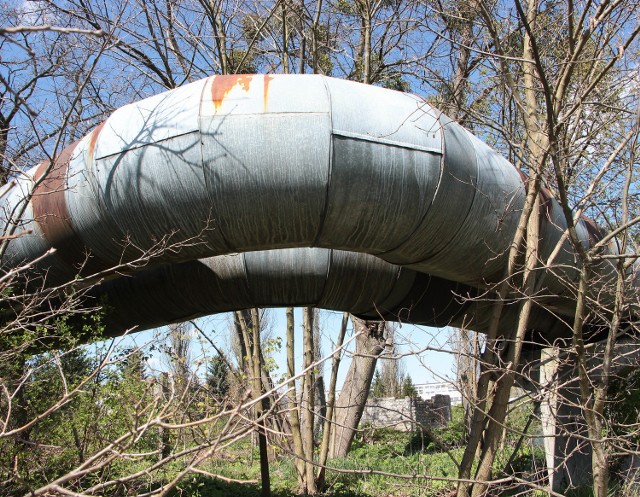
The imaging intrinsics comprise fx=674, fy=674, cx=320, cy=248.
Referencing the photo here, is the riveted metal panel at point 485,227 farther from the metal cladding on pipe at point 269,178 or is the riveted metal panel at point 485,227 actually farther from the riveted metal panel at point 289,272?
the riveted metal panel at point 289,272

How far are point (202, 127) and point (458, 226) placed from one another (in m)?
1.45

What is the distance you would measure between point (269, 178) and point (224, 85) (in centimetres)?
56

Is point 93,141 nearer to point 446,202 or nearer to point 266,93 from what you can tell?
point 266,93

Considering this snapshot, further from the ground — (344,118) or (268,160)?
(344,118)

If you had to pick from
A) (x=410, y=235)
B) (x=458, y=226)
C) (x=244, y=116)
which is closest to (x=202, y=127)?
(x=244, y=116)

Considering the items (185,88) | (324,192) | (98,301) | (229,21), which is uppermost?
(229,21)

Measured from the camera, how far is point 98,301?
202 inches

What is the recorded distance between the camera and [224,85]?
334cm

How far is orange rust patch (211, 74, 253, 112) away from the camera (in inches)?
129

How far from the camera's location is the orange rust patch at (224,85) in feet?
10.7

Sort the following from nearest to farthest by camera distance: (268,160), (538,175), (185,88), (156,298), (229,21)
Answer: (268,160), (185,88), (538,175), (156,298), (229,21)

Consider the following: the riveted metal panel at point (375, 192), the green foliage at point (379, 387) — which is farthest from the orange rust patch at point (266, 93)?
the green foliage at point (379, 387)

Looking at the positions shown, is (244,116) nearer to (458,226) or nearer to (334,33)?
(458,226)

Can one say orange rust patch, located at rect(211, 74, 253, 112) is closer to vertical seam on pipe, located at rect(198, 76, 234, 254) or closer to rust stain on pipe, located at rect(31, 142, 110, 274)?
vertical seam on pipe, located at rect(198, 76, 234, 254)
